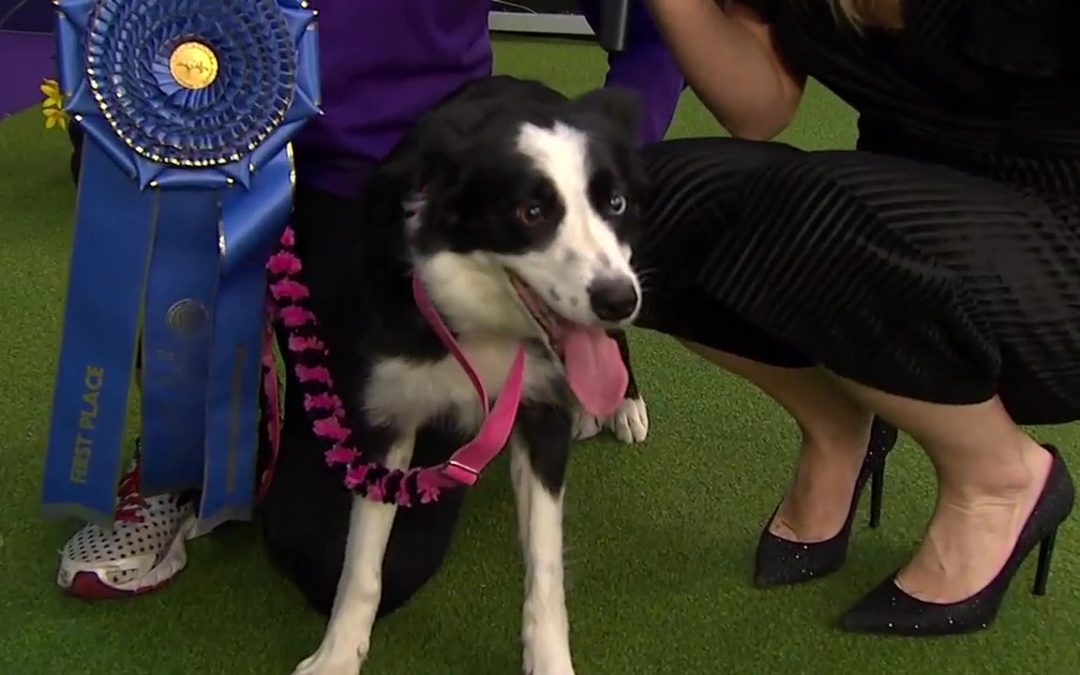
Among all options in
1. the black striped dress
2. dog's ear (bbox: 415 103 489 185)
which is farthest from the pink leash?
the black striped dress

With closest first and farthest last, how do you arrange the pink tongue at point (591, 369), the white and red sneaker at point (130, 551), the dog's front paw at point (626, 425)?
the pink tongue at point (591, 369) < the white and red sneaker at point (130, 551) < the dog's front paw at point (626, 425)

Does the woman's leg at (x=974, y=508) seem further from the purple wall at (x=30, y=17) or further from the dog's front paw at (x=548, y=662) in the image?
the purple wall at (x=30, y=17)

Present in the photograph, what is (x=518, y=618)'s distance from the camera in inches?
54.1

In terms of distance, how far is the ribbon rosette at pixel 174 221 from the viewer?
1.31 meters

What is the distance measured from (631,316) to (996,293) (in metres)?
0.37

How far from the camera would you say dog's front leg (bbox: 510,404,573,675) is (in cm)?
124

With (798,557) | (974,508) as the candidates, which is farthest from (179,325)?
(974,508)

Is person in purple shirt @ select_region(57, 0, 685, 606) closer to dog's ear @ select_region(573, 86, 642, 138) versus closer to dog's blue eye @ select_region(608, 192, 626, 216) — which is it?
dog's ear @ select_region(573, 86, 642, 138)

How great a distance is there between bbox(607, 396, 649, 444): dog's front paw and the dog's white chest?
0.50 m

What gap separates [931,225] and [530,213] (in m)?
0.39

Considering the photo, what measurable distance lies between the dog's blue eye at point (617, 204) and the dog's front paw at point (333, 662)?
1.70ft

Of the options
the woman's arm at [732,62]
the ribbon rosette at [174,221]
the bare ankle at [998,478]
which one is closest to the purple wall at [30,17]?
the ribbon rosette at [174,221]

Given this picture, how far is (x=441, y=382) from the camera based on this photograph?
1.25m

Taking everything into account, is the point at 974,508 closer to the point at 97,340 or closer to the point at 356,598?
the point at 356,598
